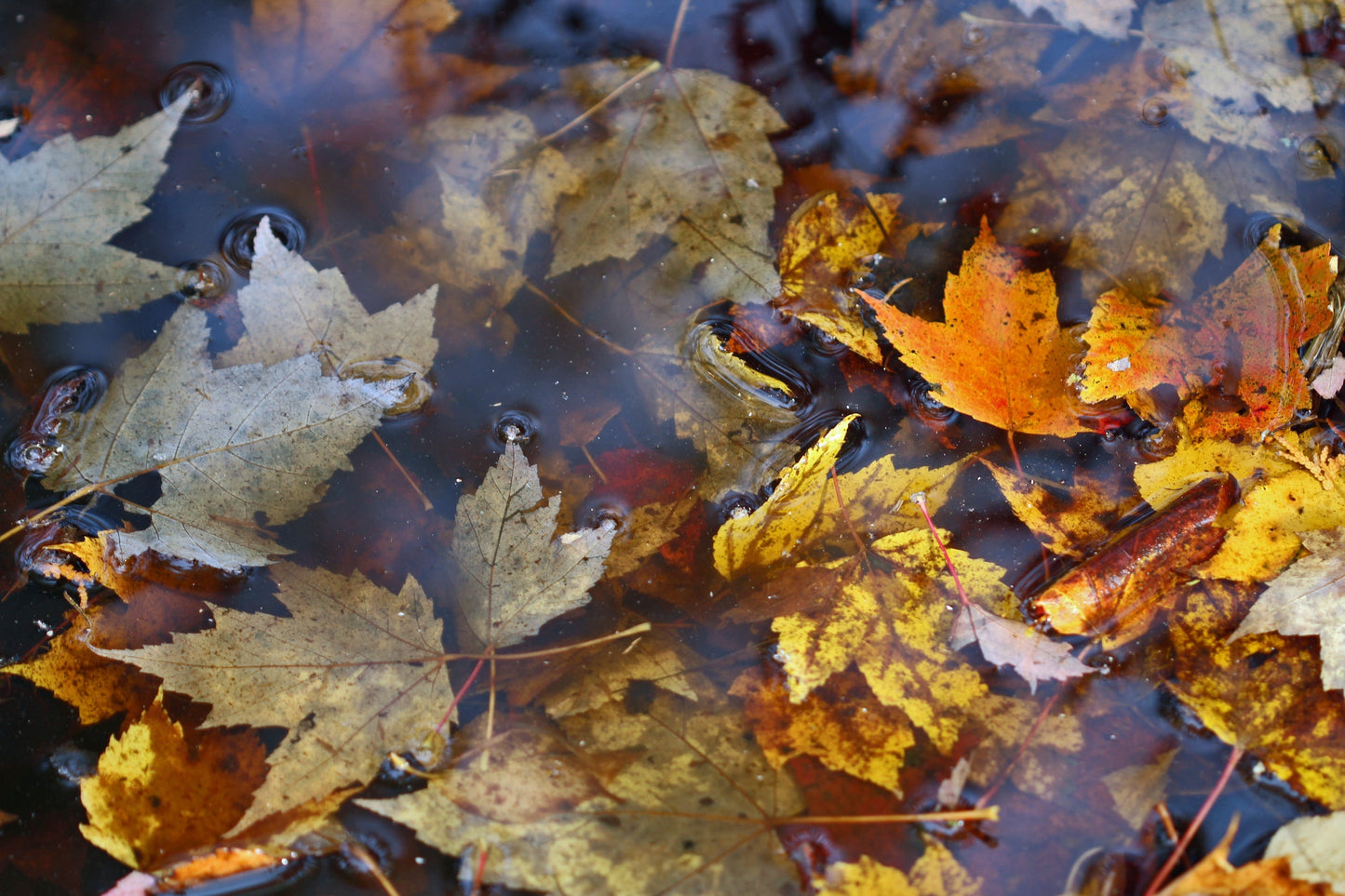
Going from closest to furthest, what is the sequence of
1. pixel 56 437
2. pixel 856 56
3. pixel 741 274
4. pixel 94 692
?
pixel 94 692, pixel 56 437, pixel 741 274, pixel 856 56

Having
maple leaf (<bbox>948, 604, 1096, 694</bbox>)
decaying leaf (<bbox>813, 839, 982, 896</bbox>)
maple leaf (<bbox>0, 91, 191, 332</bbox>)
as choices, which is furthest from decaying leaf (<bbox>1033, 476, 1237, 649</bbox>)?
maple leaf (<bbox>0, 91, 191, 332</bbox>)

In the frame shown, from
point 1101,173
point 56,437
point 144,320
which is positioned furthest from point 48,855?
point 1101,173

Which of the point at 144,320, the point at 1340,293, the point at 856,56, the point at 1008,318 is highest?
the point at 856,56

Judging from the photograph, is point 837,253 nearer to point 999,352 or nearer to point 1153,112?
point 999,352

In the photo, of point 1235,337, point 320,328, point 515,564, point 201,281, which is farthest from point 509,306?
point 1235,337

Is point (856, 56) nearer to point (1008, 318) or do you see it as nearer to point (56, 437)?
point (1008, 318)

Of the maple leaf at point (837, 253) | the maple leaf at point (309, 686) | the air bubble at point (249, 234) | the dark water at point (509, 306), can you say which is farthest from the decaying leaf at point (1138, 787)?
the air bubble at point (249, 234)
